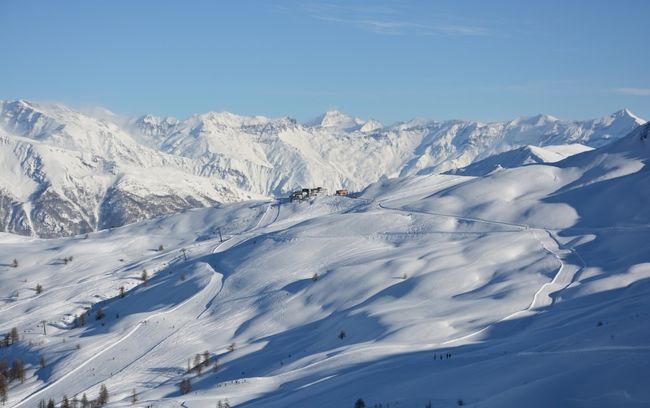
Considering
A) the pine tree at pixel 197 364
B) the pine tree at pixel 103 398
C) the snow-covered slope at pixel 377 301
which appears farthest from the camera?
the pine tree at pixel 197 364

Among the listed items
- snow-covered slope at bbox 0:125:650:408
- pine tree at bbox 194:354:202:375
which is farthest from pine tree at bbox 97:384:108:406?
pine tree at bbox 194:354:202:375

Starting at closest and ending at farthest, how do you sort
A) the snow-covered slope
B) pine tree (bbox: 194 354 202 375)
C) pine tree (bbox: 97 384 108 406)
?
1. the snow-covered slope
2. pine tree (bbox: 97 384 108 406)
3. pine tree (bbox: 194 354 202 375)

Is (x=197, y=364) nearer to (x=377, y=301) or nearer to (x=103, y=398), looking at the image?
(x=103, y=398)

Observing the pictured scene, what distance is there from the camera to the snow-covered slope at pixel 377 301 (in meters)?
41.3

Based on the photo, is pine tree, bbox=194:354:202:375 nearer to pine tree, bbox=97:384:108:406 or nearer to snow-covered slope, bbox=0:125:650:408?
snow-covered slope, bbox=0:125:650:408

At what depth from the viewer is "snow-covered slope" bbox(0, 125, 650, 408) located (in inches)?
1628

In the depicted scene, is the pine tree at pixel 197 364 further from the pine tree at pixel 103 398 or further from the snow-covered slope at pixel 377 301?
the pine tree at pixel 103 398

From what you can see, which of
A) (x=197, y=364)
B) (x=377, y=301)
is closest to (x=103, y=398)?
(x=197, y=364)

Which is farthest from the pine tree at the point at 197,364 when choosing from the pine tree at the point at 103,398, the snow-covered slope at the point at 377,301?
the pine tree at the point at 103,398

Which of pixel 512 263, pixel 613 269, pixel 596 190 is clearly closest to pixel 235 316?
pixel 512 263

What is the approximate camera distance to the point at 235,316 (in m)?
88.2

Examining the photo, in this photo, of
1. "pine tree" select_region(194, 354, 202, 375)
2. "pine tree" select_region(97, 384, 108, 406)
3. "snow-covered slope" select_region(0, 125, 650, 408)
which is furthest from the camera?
"pine tree" select_region(194, 354, 202, 375)

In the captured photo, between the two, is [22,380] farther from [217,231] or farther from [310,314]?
[217,231]

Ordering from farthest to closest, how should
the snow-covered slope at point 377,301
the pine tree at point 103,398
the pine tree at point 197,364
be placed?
the pine tree at point 197,364 → the pine tree at point 103,398 → the snow-covered slope at point 377,301
